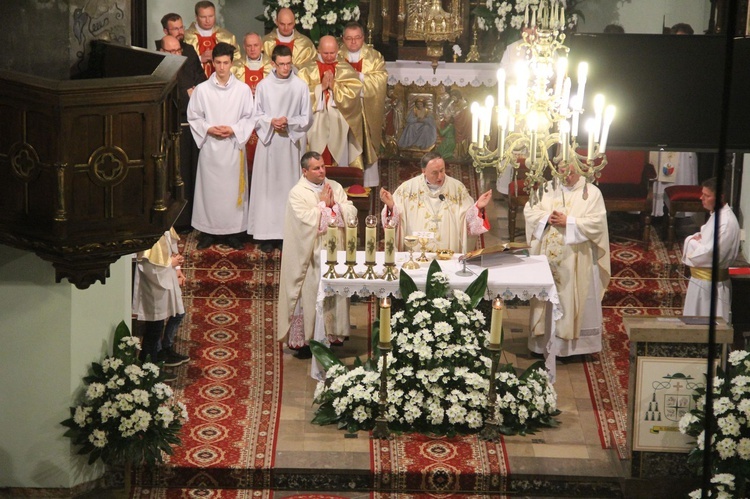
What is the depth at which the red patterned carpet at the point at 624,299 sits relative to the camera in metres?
10.8

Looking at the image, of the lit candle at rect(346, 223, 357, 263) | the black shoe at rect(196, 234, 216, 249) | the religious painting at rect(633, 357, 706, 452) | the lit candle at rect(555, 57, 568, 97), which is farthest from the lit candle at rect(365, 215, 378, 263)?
the black shoe at rect(196, 234, 216, 249)

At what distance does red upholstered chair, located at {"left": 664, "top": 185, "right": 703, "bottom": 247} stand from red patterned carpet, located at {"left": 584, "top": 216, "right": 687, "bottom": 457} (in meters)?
0.23

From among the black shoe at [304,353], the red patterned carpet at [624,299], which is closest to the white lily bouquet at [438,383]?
the red patterned carpet at [624,299]

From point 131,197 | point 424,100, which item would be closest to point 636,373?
point 131,197

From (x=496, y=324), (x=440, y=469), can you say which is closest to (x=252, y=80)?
(x=496, y=324)

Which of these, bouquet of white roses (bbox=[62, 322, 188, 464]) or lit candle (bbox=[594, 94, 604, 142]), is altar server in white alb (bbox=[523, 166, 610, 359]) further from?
bouquet of white roses (bbox=[62, 322, 188, 464])

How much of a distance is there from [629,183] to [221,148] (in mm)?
4122

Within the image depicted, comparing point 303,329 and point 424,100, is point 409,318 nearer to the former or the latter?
point 303,329

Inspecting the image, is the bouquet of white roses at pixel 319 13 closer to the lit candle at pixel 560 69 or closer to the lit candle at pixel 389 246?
the lit candle at pixel 389 246

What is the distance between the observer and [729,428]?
8.73 m

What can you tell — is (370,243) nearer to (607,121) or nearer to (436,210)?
(436,210)

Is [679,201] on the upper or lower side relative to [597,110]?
lower

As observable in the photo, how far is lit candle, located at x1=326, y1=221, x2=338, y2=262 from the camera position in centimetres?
1019

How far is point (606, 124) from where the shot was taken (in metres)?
8.13
